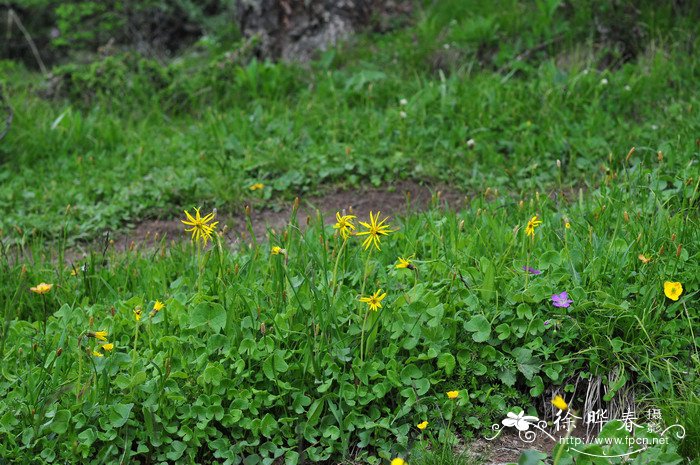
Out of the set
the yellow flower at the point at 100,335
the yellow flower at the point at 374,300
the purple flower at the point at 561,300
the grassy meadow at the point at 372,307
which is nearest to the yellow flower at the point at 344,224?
the grassy meadow at the point at 372,307

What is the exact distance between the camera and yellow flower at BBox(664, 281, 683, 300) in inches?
108

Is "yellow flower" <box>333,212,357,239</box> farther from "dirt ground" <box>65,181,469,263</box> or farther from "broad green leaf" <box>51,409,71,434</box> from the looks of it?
"dirt ground" <box>65,181,469,263</box>

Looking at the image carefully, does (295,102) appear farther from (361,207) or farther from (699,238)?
(699,238)

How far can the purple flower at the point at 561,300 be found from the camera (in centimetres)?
283

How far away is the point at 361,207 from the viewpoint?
15.9ft

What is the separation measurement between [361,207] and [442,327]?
6.70 feet

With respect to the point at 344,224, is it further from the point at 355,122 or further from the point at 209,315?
the point at 355,122

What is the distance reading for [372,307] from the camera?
2783mm

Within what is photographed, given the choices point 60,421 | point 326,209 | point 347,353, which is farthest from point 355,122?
point 60,421

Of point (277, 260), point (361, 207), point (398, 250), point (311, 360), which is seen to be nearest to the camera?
point (311, 360)

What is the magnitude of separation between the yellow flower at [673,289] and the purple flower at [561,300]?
33cm

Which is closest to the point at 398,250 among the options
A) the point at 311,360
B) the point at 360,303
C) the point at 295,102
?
the point at 360,303

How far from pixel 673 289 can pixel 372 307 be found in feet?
3.53

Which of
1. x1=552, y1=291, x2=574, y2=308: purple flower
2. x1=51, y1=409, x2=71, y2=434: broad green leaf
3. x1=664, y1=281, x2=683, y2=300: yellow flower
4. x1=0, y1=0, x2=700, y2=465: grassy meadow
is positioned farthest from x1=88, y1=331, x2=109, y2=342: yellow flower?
x1=664, y1=281, x2=683, y2=300: yellow flower
